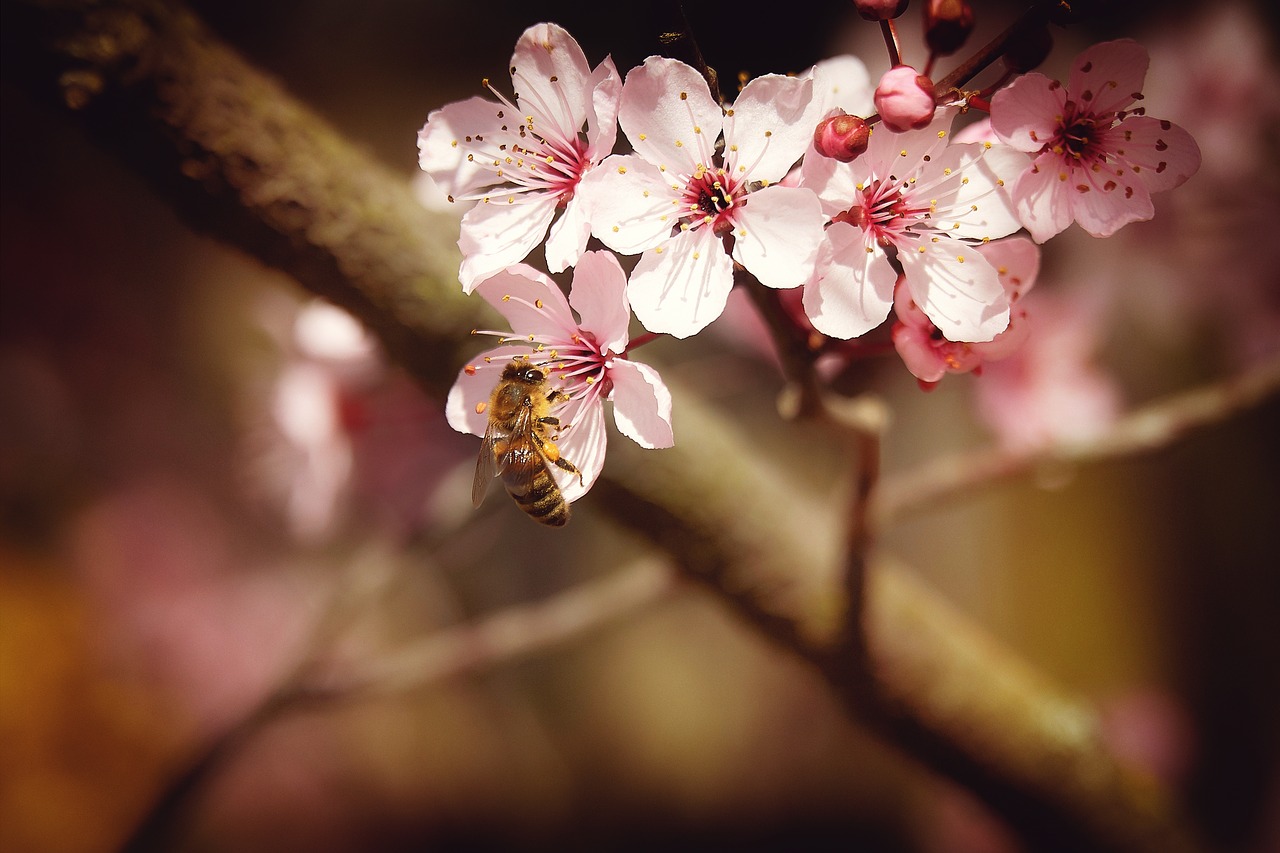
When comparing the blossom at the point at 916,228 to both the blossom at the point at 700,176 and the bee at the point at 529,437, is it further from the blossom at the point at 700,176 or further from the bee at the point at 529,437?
the bee at the point at 529,437

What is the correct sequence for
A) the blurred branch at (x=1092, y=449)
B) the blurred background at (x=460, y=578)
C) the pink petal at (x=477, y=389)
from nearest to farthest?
the pink petal at (x=477, y=389)
the blurred branch at (x=1092, y=449)
the blurred background at (x=460, y=578)

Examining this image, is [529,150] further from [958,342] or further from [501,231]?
[958,342]

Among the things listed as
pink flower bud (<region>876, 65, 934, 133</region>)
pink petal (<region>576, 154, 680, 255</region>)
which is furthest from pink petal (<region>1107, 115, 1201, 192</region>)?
pink petal (<region>576, 154, 680, 255</region>)

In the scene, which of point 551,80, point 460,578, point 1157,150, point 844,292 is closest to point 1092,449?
point 1157,150

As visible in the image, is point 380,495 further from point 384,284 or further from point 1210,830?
point 1210,830

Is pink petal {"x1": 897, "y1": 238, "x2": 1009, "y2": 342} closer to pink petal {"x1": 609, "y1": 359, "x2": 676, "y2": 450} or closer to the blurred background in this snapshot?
pink petal {"x1": 609, "y1": 359, "x2": 676, "y2": 450}

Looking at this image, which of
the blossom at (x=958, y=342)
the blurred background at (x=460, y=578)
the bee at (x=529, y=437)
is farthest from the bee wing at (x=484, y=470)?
the blurred background at (x=460, y=578)
